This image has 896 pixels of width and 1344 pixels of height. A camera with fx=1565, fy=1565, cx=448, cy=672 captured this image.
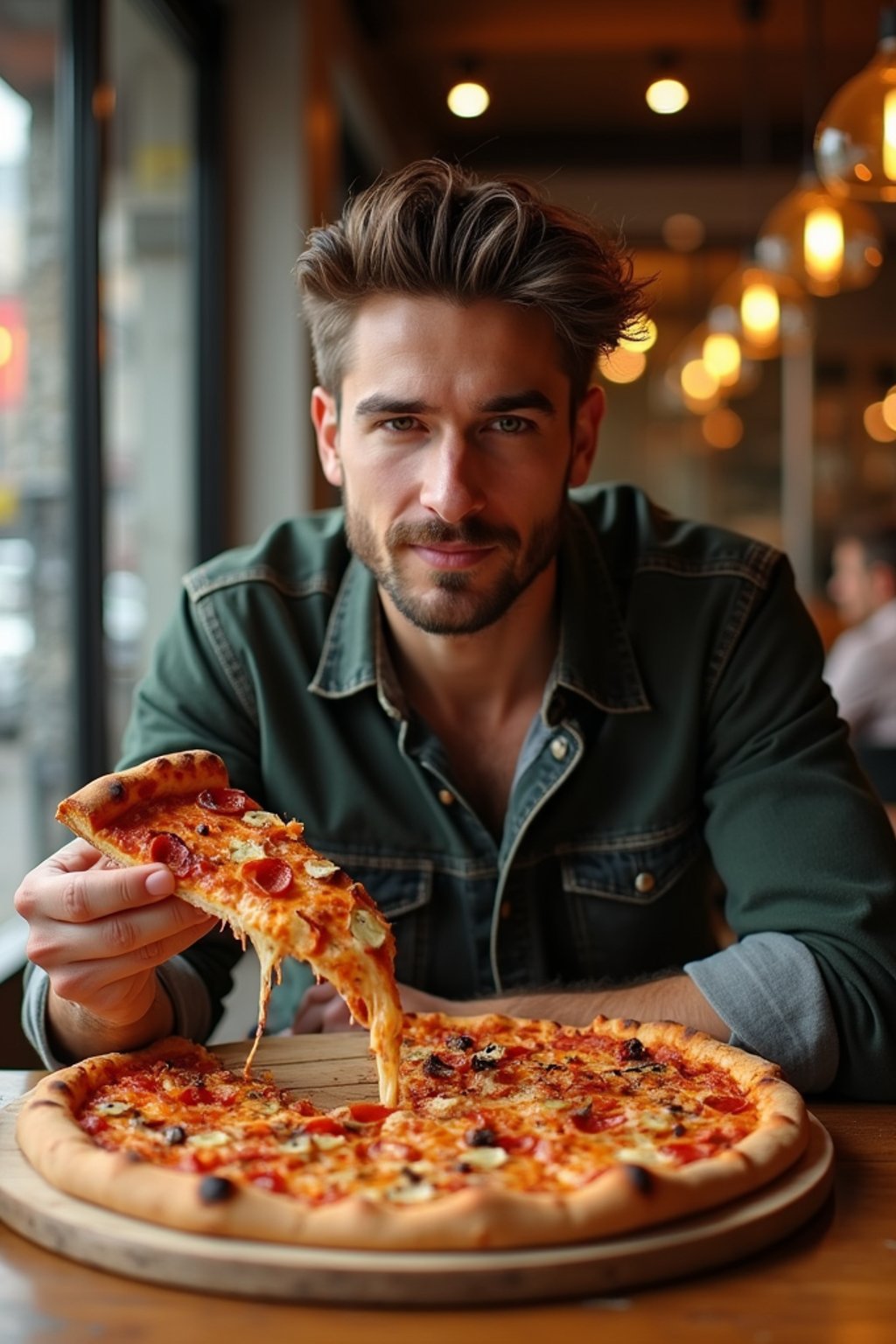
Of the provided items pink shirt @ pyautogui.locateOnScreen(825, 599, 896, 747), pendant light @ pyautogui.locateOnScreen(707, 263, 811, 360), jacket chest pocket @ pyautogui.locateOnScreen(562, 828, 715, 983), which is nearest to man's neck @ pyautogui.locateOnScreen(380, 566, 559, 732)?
jacket chest pocket @ pyautogui.locateOnScreen(562, 828, 715, 983)

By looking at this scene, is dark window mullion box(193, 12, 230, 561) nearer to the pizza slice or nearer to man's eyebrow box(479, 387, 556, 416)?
man's eyebrow box(479, 387, 556, 416)

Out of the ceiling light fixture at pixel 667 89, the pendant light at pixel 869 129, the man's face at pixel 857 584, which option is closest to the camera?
the pendant light at pixel 869 129

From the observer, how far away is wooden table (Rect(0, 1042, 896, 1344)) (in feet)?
3.81

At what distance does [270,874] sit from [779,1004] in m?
0.67

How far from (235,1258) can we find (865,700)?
4.73m

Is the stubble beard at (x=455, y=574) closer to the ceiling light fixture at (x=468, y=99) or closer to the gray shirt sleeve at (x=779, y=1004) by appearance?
the gray shirt sleeve at (x=779, y=1004)

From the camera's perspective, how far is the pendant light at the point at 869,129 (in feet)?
10.3

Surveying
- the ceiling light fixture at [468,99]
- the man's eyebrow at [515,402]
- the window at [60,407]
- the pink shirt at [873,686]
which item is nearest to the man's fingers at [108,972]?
the man's eyebrow at [515,402]

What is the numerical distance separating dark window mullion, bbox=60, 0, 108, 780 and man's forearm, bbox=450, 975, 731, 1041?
228cm

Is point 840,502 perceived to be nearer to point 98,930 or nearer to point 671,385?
point 671,385

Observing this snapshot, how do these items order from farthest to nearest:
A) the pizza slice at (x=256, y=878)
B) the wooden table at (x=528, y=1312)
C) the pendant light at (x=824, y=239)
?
1. the pendant light at (x=824, y=239)
2. the pizza slice at (x=256, y=878)
3. the wooden table at (x=528, y=1312)

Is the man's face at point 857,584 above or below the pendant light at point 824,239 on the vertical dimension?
below

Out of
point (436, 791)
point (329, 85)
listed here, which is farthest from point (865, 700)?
point (436, 791)

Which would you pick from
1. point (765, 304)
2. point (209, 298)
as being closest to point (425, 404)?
point (209, 298)
